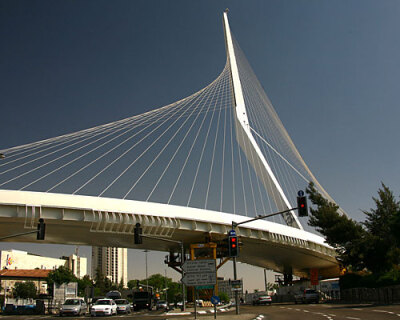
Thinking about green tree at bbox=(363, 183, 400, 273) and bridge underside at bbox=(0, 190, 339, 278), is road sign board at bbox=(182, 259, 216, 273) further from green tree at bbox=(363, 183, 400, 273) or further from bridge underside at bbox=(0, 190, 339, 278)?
green tree at bbox=(363, 183, 400, 273)

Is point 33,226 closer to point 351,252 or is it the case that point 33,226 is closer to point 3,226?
point 3,226

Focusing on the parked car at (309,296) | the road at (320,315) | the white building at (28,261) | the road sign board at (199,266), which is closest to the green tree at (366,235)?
the parked car at (309,296)

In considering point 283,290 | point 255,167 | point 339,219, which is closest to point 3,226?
point 255,167

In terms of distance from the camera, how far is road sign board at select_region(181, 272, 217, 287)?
20.7 meters

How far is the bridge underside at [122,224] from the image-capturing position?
37.0 metres

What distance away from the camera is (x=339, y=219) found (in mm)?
48094

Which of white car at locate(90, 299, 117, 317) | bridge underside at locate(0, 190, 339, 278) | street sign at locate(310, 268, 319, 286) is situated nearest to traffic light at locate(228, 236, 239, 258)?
white car at locate(90, 299, 117, 317)

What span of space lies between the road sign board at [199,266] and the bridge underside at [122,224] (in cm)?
2023

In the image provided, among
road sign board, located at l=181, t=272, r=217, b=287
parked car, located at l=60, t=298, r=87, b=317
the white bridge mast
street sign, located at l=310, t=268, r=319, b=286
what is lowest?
street sign, located at l=310, t=268, r=319, b=286

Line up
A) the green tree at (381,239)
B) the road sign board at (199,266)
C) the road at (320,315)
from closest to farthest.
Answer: the road at (320,315), the road sign board at (199,266), the green tree at (381,239)

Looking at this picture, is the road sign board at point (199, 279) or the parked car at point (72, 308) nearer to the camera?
the road sign board at point (199, 279)

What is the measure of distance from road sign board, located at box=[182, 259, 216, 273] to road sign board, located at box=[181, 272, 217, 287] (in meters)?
0.18

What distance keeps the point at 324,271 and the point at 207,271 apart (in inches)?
2999

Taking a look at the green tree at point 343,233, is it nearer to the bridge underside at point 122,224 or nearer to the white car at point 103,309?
the bridge underside at point 122,224
